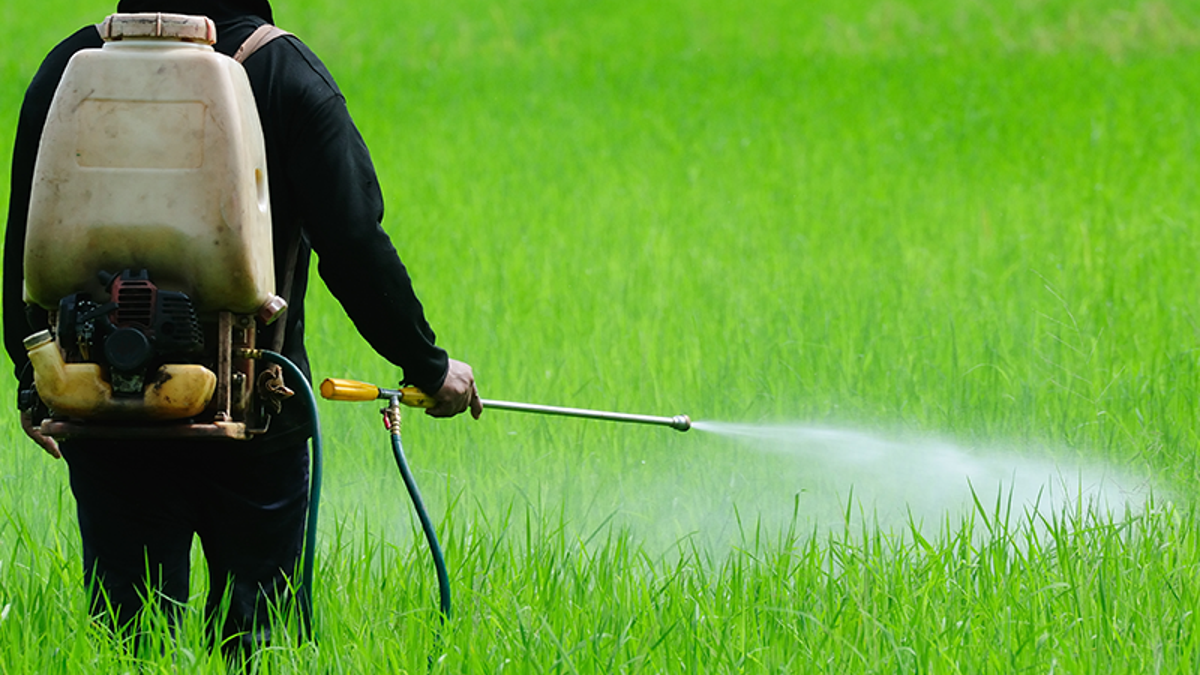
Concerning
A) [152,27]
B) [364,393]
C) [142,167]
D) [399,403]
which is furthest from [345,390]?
[152,27]

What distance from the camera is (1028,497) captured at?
4223 millimetres

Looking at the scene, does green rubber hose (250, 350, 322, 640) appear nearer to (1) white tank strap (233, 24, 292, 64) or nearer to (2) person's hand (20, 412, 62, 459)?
(2) person's hand (20, 412, 62, 459)

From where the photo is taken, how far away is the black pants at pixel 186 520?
250cm

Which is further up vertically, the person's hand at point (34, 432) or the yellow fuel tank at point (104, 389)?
the yellow fuel tank at point (104, 389)

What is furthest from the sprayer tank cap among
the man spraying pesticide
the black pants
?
the black pants

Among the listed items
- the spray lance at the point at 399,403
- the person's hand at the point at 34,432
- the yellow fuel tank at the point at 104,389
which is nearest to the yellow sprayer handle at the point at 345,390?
the spray lance at the point at 399,403

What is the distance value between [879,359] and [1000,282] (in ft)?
5.09

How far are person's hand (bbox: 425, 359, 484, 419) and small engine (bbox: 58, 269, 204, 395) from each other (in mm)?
555

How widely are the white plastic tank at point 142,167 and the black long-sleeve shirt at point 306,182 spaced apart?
207mm

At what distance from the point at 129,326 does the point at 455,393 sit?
68 centimetres

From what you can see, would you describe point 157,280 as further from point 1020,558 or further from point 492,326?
point 492,326

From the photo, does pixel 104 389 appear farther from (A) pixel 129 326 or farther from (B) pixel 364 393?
(B) pixel 364 393

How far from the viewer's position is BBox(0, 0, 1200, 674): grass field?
2.87 meters

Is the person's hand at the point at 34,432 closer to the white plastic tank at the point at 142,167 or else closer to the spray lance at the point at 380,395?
the white plastic tank at the point at 142,167
